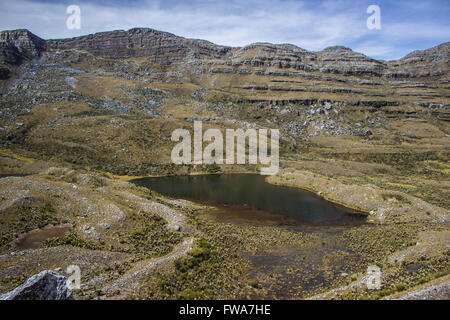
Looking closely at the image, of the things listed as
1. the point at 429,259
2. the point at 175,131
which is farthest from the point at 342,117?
the point at 429,259

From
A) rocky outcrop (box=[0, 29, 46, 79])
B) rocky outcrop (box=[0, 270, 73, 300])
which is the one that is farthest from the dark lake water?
rocky outcrop (box=[0, 29, 46, 79])

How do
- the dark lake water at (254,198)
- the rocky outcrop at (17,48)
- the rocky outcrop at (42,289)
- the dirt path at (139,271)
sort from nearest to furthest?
the rocky outcrop at (42,289) < the dirt path at (139,271) < the dark lake water at (254,198) < the rocky outcrop at (17,48)

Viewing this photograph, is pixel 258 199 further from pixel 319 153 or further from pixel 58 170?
pixel 319 153

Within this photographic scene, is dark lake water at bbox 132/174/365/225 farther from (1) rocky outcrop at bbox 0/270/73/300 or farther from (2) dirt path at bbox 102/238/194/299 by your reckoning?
(1) rocky outcrop at bbox 0/270/73/300

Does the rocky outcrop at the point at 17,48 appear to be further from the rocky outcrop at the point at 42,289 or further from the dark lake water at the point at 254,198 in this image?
the rocky outcrop at the point at 42,289

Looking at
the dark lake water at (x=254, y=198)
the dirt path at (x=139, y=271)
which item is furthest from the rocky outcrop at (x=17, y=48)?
the dirt path at (x=139, y=271)

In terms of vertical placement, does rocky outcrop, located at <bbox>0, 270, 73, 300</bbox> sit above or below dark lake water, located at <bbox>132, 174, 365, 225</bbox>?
above
